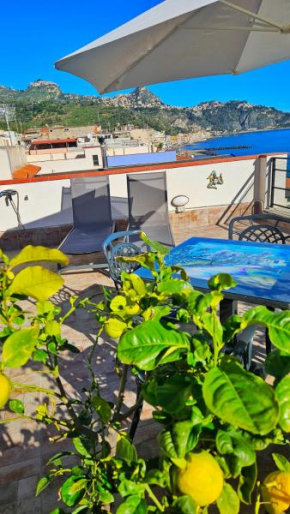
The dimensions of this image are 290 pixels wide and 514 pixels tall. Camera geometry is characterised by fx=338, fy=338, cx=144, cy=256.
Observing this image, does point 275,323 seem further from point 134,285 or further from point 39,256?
point 39,256

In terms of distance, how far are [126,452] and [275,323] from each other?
0.36 metres

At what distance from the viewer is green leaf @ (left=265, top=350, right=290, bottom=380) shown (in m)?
0.59

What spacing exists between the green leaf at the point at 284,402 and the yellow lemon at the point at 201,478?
14cm

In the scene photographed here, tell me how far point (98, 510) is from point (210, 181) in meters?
6.78

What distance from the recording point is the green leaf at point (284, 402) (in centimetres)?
52

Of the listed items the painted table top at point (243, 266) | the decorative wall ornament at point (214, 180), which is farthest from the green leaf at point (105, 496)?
the decorative wall ornament at point (214, 180)

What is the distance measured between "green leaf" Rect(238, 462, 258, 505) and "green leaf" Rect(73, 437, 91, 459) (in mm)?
373

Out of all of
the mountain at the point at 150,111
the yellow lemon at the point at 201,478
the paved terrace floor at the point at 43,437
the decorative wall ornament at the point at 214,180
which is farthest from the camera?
the mountain at the point at 150,111

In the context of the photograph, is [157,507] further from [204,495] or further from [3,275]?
[3,275]

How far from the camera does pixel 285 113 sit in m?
123

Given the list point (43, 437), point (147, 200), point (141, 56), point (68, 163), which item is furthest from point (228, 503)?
point (68, 163)

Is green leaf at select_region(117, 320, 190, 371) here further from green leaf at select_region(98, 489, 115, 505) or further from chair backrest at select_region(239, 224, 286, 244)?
chair backrest at select_region(239, 224, 286, 244)

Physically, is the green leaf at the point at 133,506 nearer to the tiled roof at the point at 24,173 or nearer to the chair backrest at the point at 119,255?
the chair backrest at the point at 119,255

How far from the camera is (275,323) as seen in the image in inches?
23.8
